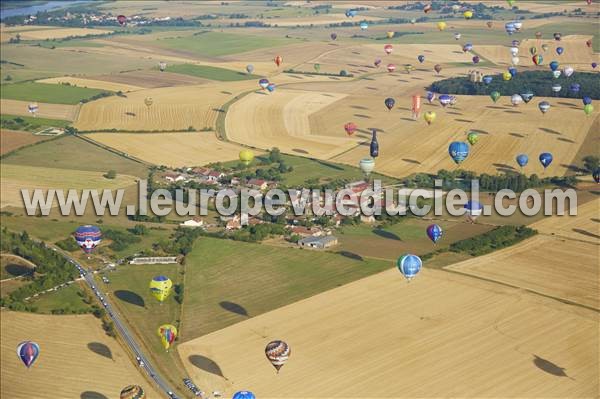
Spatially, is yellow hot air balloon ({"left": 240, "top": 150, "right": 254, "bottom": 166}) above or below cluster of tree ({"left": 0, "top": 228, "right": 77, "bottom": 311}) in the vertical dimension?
above

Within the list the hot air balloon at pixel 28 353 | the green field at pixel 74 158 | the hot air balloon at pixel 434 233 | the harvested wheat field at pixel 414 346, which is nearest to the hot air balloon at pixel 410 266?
the harvested wheat field at pixel 414 346

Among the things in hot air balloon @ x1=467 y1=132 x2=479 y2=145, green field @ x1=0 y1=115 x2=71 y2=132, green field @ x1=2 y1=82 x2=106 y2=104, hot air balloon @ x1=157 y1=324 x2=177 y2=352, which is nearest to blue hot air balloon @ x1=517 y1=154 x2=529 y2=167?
hot air balloon @ x1=467 y1=132 x2=479 y2=145

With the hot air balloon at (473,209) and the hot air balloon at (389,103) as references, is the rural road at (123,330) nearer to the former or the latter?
the hot air balloon at (473,209)

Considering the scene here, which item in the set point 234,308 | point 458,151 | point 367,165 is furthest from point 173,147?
point 234,308

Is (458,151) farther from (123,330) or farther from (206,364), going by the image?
(206,364)

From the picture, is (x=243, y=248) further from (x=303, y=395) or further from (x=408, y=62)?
(x=408, y=62)

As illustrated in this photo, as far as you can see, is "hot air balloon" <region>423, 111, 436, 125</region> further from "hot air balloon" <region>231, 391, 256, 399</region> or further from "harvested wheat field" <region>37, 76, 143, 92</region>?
"hot air balloon" <region>231, 391, 256, 399</region>
